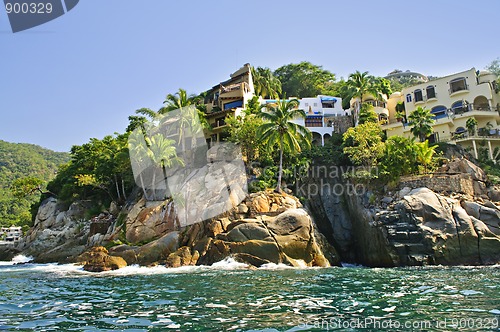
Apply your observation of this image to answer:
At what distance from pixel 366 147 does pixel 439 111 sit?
57.1 feet

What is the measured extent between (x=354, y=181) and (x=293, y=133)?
817 centimetres

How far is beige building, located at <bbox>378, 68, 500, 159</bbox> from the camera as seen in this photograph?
42.6 m

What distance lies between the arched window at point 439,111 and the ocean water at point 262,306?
34.5 m

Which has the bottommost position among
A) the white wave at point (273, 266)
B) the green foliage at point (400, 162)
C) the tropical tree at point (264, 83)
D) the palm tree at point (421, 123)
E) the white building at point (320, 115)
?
the white wave at point (273, 266)

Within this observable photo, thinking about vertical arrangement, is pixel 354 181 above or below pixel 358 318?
above

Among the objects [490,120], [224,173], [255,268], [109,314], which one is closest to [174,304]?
[109,314]

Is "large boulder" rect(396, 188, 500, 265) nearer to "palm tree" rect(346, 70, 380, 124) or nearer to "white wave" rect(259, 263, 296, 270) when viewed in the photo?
"white wave" rect(259, 263, 296, 270)

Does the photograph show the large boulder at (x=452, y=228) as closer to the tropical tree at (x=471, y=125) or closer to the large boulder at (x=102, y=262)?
the tropical tree at (x=471, y=125)

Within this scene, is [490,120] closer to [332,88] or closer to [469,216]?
[469,216]

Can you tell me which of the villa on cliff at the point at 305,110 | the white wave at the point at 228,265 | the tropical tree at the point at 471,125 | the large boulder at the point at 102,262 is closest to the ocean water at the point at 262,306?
the white wave at the point at 228,265

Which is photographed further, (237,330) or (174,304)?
(174,304)

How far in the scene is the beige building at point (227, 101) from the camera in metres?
52.4

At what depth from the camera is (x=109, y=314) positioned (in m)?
10.6

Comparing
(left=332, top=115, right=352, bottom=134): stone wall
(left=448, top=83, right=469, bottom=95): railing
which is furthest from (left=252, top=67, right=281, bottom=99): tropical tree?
(left=448, top=83, right=469, bottom=95): railing
